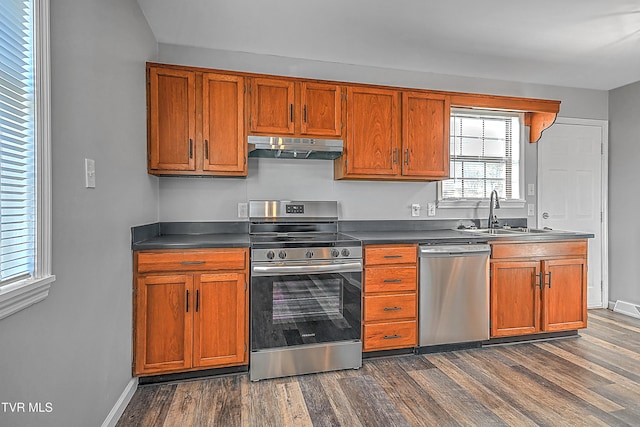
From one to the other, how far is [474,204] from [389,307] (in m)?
1.65

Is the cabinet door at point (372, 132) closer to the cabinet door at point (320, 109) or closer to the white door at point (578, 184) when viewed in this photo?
the cabinet door at point (320, 109)

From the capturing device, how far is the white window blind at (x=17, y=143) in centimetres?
106

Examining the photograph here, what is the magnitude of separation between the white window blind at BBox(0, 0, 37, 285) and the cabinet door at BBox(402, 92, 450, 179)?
260 centimetres

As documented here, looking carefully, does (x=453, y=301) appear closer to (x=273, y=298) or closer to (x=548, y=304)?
(x=548, y=304)

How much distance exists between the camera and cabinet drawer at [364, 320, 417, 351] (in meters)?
2.77

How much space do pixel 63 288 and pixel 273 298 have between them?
132cm

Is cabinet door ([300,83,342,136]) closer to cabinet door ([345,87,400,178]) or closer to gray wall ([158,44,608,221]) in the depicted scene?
cabinet door ([345,87,400,178])

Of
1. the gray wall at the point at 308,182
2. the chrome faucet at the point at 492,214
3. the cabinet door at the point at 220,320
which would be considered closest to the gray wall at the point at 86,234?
the cabinet door at the point at 220,320

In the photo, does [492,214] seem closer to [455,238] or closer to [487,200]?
[487,200]

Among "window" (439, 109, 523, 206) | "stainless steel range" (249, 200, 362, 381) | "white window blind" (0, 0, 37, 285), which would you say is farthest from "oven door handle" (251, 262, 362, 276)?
"window" (439, 109, 523, 206)

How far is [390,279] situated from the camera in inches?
110

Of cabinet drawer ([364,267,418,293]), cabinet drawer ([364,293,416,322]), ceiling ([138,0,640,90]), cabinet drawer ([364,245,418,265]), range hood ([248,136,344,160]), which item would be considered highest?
ceiling ([138,0,640,90])

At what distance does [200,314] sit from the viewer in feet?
7.97

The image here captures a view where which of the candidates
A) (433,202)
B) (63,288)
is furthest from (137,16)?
(433,202)
